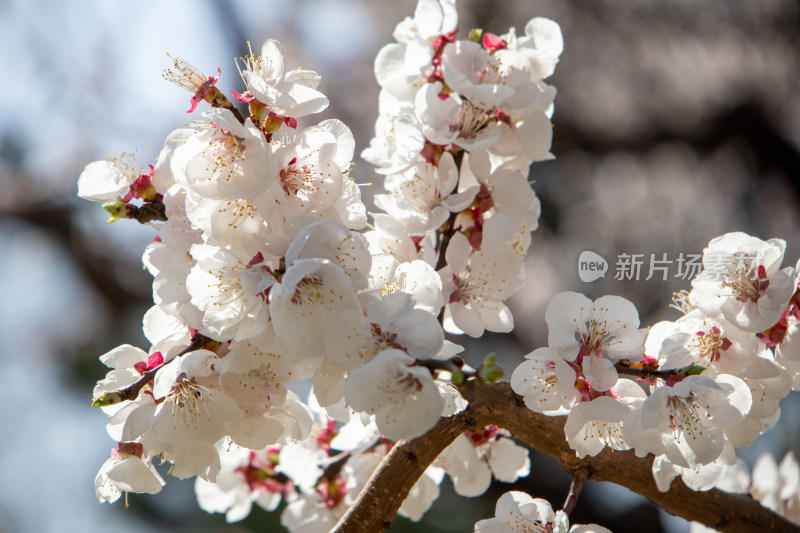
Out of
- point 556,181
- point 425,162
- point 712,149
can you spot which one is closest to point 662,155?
point 712,149

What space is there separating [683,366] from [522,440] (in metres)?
0.24

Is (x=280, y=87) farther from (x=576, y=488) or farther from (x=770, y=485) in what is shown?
(x=770, y=485)

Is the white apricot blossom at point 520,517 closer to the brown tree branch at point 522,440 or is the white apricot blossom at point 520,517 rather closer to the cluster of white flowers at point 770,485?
the brown tree branch at point 522,440

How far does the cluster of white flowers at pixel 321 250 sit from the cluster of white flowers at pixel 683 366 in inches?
5.0

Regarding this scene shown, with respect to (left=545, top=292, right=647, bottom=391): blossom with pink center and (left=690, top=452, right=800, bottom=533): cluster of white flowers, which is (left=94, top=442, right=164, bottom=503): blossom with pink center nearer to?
(left=545, top=292, right=647, bottom=391): blossom with pink center

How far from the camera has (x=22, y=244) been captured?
2.66 meters

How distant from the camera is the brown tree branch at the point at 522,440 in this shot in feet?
2.76

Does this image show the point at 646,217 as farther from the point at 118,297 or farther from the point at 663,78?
the point at 118,297

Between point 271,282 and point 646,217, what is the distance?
228 cm

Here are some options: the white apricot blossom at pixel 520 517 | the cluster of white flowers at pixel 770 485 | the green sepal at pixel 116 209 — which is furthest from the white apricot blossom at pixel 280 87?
the cluster of white flowers at pixel 770 485

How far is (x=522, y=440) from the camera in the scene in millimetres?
915

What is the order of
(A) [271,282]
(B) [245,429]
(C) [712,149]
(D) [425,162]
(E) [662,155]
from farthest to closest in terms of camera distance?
(E) [662,155]
(C) [712,149]
(D) [425,162]
(B) [245,429]
(A) [271,282]

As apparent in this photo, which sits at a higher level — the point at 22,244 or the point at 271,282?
the point at 271,282

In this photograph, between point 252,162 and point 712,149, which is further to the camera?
point 712,149
